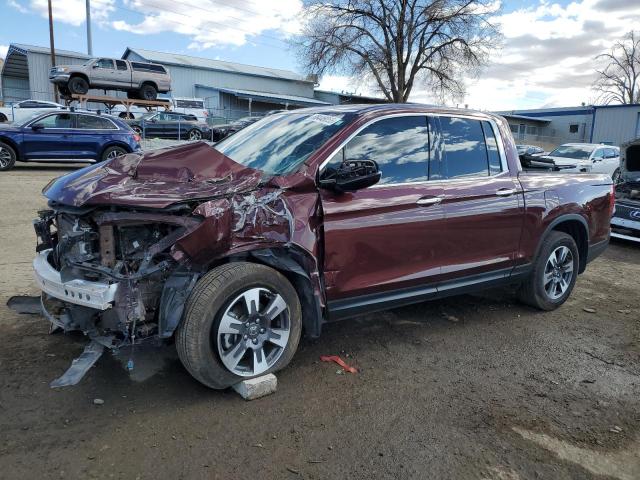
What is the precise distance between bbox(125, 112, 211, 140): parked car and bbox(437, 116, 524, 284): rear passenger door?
20.7m

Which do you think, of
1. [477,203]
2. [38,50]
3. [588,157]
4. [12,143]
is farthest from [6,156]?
[38,50]

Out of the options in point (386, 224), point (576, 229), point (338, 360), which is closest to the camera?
point (386, 224)

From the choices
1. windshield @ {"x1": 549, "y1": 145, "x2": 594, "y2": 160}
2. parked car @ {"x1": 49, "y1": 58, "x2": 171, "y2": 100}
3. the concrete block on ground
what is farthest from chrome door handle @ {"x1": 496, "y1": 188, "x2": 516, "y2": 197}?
parked car @ {"x1": 49, "y1": 58, "x2": 171, "y2": 100}

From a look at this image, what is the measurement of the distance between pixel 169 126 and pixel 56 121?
10.5 metres

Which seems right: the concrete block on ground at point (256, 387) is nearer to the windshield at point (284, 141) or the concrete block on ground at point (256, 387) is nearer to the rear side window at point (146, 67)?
the windshield at point (284, 141)

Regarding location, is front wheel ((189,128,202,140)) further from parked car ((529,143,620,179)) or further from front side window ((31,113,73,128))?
parked car ((529,143,620,179))

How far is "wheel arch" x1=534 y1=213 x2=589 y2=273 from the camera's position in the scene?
16.7 ft

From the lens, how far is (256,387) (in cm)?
336

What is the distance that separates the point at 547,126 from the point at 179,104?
43257 mm

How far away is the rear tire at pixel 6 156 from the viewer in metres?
13.6

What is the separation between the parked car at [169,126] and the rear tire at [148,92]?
0.84 meters

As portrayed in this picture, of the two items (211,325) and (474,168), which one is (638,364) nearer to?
(474,168)

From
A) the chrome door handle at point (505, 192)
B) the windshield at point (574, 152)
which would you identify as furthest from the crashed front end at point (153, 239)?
the windshield at point (574, 152)

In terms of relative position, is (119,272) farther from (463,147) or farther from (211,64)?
(211,64)
